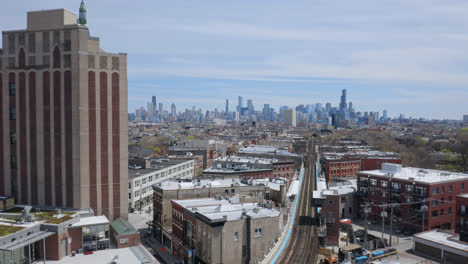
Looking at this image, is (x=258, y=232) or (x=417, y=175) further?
(x=417, y=175)

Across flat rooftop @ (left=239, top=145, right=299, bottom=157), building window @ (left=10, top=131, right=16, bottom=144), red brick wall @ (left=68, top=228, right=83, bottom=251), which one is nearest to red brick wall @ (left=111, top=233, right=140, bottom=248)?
red brick wall @ (left=68, top=228, right=83, bottom=251)

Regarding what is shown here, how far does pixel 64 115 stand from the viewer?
50.1m

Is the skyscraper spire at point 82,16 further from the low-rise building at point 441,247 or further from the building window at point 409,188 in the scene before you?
the building window at point 409,188

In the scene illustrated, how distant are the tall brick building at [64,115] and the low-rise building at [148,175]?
32.1 meters

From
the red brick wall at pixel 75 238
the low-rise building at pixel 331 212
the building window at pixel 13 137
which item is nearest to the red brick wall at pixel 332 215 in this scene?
the low-rise building at pixel 331 212

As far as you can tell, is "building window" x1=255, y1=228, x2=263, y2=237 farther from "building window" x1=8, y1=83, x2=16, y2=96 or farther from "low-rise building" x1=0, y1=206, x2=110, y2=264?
"building window" x1=8, y1=83, x2=16, y2=96

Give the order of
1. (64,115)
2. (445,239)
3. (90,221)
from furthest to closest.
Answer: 1. (445,239)
2. (64,115)
3. (90,221)

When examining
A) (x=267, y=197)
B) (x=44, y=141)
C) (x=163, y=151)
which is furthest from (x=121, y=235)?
(x=163, y=151)

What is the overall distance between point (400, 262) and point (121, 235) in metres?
36.9

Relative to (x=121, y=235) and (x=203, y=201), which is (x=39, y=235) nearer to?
(x=121, y=235)

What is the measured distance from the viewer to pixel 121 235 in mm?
43469

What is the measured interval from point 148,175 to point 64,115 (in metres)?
42.3

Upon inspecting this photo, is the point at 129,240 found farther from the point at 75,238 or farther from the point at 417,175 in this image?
the point at 417,175

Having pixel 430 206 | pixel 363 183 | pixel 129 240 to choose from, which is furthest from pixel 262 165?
pixel 129 240
